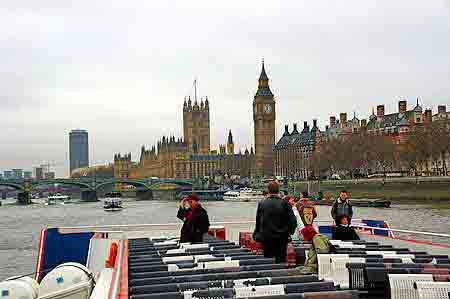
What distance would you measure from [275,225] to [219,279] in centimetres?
197

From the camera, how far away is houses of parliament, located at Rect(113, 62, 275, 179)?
148m

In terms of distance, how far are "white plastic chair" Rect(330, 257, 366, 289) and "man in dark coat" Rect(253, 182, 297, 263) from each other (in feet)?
4.37

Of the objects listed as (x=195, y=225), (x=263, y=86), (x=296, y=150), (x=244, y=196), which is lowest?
(x=244, y=196)

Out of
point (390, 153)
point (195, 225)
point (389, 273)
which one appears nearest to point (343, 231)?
point (195, 225)

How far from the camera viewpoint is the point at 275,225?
643 cm

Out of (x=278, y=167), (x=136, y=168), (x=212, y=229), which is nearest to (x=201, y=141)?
(x=136, y=168)

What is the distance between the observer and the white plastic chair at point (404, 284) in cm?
432

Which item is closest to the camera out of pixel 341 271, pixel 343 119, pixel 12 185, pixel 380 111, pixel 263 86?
pixel 341 271

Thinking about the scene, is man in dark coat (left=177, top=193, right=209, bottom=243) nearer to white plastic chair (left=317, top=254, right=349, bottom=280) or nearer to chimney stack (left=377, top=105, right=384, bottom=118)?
white plastic chair (left=317, top=254, right=349, bottom=280)

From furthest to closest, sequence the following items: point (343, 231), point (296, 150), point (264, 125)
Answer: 1. point (264, 125)
2. point (296, 150)
3. point (343, 231)

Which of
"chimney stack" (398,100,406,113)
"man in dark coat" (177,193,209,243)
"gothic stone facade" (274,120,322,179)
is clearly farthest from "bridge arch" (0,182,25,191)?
"man in dark coat" (177,193,209,243)

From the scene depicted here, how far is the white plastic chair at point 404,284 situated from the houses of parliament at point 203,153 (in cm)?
13551

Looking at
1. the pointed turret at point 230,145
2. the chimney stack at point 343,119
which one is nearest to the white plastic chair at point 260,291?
the chimney stack at point 343,119

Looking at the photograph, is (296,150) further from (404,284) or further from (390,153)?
(404,284)
